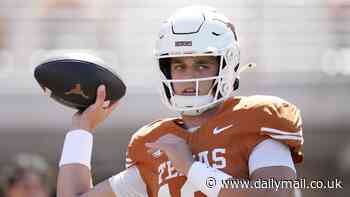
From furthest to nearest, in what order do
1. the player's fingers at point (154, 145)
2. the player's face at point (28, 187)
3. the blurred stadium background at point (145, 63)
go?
1. the blurred stadium background at point (145, 63)
2. the player's face at point (28, 187)
3. the player's fingers at point (154, 145)

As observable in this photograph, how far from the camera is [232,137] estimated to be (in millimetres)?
1756

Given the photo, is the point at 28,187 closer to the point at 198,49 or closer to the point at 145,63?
the point at 198,49

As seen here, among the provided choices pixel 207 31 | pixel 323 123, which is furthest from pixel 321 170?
pixel 207 31

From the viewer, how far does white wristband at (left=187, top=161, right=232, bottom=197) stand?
1677 mm

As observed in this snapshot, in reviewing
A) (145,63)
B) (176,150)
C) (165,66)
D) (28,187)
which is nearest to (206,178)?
(176,150)

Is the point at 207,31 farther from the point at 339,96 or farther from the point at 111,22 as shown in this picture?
the point at 111,22

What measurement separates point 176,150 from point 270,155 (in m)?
0.19

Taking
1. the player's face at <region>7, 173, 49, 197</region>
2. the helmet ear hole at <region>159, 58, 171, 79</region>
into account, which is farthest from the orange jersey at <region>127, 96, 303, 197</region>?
the player's face at <region>7, 173, 49, 197</region>

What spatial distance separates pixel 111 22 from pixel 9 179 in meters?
2.22

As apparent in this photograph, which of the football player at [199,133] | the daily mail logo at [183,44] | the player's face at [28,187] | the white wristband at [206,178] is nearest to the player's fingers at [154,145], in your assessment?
the football player at [199,133]

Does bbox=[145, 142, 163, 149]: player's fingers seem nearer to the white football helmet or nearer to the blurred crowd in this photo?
the white football helmet

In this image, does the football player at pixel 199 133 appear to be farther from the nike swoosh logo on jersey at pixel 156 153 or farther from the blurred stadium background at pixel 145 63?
the blurred stadium background at pixel 145 63

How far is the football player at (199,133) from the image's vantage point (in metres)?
1.71

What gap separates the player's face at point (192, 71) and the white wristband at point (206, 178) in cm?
18
